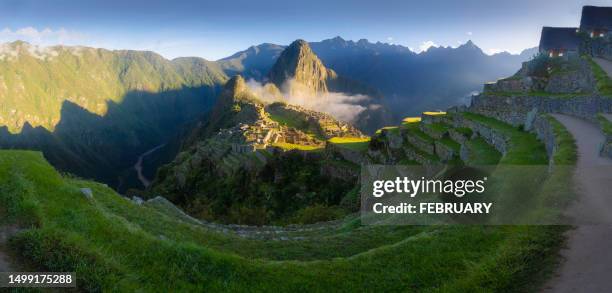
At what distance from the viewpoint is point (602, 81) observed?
73.8 ft

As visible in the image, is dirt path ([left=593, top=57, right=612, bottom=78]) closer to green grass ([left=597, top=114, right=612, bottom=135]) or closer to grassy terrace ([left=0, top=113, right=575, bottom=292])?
green grass ([left=597, top=114, right=612, bottom=135])

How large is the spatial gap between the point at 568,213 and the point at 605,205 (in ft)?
3.74

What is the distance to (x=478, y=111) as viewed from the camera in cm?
3266

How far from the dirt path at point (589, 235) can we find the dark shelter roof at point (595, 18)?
3715cm

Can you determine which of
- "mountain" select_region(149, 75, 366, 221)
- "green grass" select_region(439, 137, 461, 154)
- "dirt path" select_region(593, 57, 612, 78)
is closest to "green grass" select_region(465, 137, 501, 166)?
"green grass" select_region(439, 137, 461, 154)

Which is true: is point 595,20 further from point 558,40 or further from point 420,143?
point 420,143

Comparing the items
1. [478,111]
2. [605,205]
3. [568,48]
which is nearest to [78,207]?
[605,205]

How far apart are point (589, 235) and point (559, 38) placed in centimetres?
4527

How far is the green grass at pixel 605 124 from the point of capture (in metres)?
15.5

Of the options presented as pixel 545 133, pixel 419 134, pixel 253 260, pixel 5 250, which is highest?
pixel 545 133

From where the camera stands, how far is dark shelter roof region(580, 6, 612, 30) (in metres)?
41.5

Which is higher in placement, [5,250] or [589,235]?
[5,250]

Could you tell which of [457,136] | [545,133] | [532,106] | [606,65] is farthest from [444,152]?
[606,65]

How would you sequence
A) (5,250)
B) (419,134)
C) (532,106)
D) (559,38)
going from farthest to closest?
1. (559,38)
2. (419,134)
3. (532,106)
4. (5,250)
